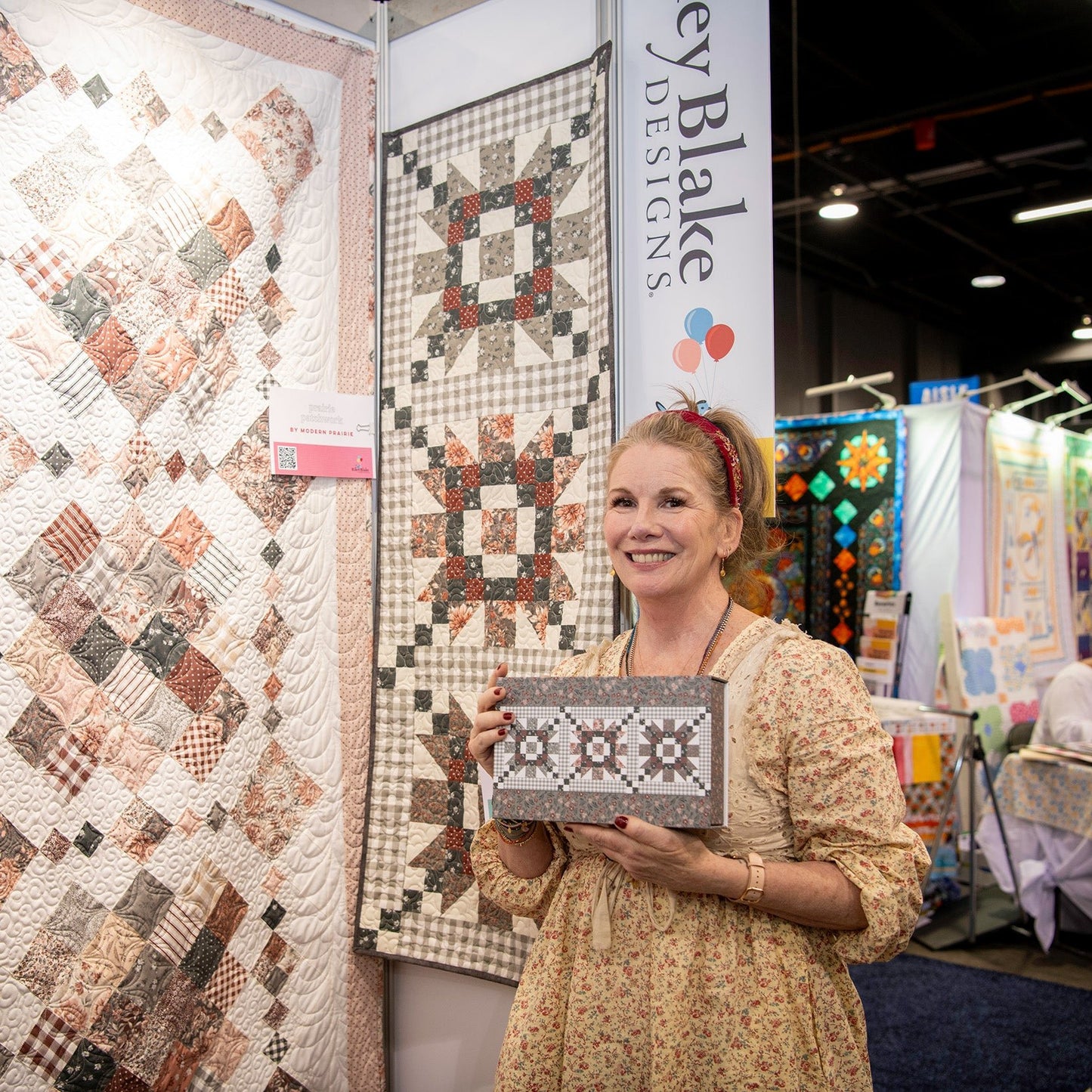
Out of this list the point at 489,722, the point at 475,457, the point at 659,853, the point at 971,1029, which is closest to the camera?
the point at 659,853

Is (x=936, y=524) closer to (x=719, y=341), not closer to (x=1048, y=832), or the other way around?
(x=1048, y=832)

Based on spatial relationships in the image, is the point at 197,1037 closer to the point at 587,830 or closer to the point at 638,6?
the point at 587,830

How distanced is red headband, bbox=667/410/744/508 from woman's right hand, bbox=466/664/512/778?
0.43 meters

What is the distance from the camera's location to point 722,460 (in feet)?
5.01

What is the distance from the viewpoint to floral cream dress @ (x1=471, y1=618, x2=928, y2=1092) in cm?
132

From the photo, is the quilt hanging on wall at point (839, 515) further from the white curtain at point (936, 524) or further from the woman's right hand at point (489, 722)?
the woman's right hand at point (489, 722)

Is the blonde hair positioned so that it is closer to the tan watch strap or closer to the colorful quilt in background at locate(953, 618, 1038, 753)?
the tan watch strap

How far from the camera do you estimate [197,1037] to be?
213cm

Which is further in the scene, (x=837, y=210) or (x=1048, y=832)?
(x=837, y=210)

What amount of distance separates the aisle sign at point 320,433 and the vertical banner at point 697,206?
0.69 m

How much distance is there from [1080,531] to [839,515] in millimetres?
2639

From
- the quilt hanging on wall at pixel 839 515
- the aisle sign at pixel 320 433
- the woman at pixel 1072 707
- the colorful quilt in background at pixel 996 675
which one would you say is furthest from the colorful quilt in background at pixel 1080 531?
the aisle sign at pixel 320 433

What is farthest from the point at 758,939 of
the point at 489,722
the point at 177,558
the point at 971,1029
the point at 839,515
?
the point at 839,515

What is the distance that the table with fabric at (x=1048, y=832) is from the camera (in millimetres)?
4172
